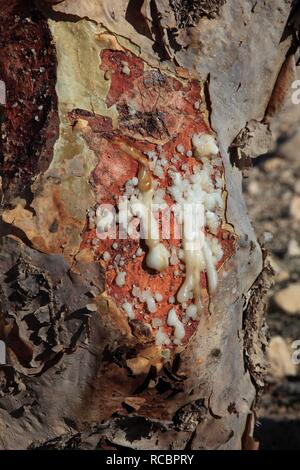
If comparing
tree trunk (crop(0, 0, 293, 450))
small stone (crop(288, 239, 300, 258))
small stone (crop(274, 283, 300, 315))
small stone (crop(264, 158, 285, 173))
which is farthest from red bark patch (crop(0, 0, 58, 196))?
small stone (crop(264, 158, 285, 173))

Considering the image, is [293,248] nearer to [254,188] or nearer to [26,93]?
[254,188]

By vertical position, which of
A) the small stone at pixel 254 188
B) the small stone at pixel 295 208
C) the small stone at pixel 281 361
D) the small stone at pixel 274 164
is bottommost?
the small stone at pixel 281 361

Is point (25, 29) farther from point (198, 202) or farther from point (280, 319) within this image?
point (280, 319)

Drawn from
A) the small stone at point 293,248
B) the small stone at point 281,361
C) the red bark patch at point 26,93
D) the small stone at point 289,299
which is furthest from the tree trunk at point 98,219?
the small stone at point 293,248

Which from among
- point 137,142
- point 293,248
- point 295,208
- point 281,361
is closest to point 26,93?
point 137,142

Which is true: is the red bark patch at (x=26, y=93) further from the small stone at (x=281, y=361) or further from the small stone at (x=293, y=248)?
the small stone at (x=293, y=248)

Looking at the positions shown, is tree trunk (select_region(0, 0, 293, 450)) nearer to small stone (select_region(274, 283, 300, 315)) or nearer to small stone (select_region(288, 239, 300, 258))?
small stone (select_region(274, 283, 300, 315))
